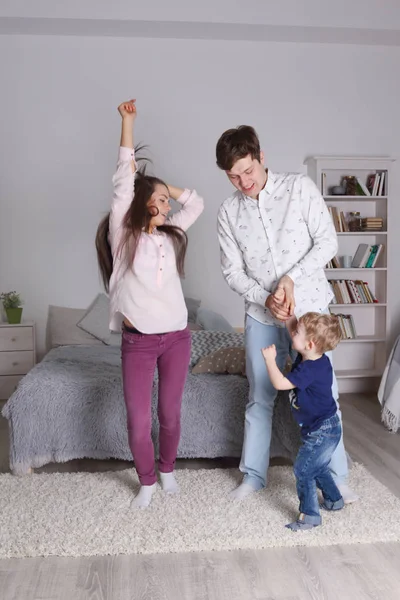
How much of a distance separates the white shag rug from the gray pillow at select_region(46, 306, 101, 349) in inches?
71.7

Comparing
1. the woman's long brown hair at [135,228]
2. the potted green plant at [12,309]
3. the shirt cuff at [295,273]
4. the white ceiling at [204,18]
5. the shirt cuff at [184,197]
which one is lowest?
the potted green plant at [12,309]

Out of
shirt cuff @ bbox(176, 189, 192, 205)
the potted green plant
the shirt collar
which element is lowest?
the potted green plant

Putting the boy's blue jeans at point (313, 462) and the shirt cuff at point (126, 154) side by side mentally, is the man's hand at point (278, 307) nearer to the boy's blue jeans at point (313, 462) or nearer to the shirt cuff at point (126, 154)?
the boy's blue jeans at point (313, 462)

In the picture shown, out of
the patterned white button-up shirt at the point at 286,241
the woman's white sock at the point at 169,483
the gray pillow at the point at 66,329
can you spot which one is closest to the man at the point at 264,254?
the patterned white button-up shirt at the point at 286,241

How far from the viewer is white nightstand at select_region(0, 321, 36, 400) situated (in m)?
4.54

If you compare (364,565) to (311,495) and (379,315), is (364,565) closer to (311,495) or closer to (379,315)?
(311,495)

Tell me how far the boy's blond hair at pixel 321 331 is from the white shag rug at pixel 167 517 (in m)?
0.62

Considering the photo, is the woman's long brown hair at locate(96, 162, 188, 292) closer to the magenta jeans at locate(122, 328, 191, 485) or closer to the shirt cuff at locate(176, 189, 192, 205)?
the shirt cuff at locate(176, 189, 192, 205)

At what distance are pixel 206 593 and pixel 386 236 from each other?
346 cm

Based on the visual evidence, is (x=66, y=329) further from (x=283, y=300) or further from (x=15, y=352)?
Answer: (x=283, y=300)

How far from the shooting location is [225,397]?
3.00 metres

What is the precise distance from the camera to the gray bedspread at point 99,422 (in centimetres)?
292

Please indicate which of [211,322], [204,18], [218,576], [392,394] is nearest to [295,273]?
[218,576]

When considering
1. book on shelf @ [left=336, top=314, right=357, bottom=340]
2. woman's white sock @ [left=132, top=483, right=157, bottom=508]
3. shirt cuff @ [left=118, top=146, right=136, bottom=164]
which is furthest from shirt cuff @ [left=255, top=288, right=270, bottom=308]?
book on shelf @ [left=336, top=314, right=357, bottom=340]
